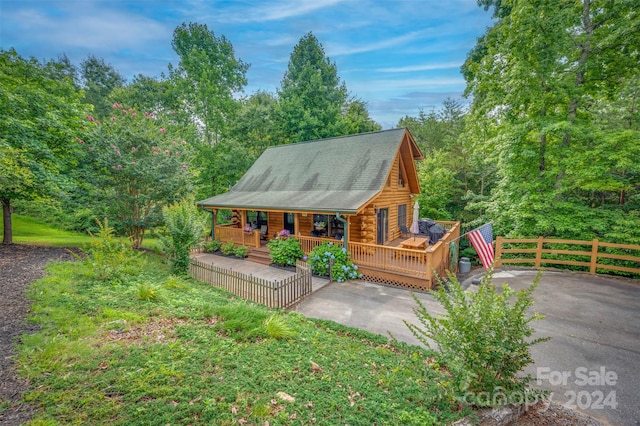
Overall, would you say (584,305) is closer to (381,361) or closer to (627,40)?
(381,361)

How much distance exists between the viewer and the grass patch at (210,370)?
125 inches

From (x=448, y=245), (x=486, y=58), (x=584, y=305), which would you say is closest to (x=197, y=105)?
(x=486, y=58)

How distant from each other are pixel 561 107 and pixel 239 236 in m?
17.4

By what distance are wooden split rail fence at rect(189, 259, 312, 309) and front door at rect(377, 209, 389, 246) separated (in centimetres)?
537

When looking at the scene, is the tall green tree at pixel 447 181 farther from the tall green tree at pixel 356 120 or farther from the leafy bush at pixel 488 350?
the leafy bush at pixel 488 350

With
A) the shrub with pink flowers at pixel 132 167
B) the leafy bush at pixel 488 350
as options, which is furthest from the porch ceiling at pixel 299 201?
the leafy bush at pixel 488 350

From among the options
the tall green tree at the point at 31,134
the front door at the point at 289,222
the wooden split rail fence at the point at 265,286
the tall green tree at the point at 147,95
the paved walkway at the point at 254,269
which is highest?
the tall green tree at the point at 147,95

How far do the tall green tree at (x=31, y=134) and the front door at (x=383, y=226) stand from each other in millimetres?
13273

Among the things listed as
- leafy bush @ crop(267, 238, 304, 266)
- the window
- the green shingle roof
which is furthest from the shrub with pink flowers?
the window

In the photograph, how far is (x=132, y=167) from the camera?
11.5m

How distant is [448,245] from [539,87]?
27.7ft

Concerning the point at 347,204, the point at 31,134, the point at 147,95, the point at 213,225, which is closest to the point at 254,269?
the point at 347,204

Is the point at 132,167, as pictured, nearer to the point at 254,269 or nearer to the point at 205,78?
the point at 254,269

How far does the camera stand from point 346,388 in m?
3.84
